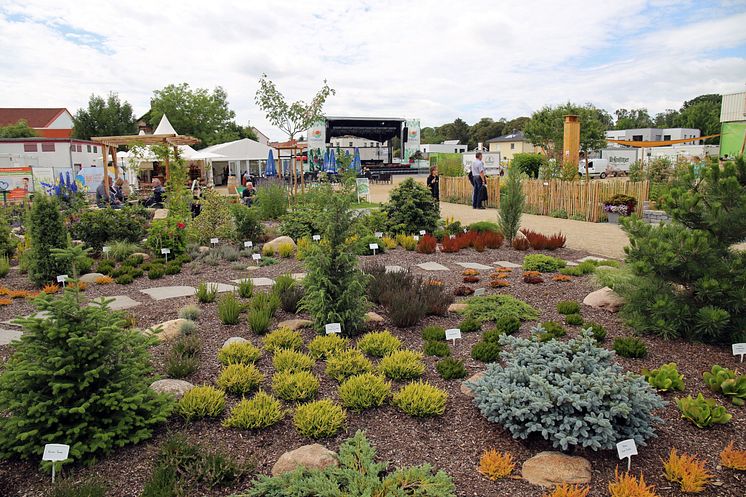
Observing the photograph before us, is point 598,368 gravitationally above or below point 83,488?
above

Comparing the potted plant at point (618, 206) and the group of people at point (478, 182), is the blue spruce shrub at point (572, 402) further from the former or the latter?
the group of people at point (478, 182)

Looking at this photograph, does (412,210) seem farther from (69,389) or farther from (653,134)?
(653,134)

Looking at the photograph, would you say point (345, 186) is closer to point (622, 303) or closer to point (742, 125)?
point (622, 303)

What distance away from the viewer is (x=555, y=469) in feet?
9.67

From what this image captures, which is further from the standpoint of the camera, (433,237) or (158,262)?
(433,237)

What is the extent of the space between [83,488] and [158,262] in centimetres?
609

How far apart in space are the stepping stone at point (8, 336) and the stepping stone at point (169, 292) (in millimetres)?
1513

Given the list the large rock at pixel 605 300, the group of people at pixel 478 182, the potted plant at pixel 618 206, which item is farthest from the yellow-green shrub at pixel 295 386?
the potted plant at pixel 618 206

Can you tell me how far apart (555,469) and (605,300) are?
3.22m

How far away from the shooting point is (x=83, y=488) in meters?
2.62

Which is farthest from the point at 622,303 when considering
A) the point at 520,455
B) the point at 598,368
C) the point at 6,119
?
the point at 6,119

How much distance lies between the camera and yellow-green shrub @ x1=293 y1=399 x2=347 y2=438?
3.31 metres

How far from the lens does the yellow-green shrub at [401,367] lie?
13.4 ft

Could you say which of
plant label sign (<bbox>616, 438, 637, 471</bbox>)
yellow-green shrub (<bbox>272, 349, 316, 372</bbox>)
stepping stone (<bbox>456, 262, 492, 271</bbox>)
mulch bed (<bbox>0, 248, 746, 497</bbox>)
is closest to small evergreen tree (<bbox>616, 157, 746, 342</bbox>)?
mulch bed (<bbox>0, 248, 746, 497</bbox>)
